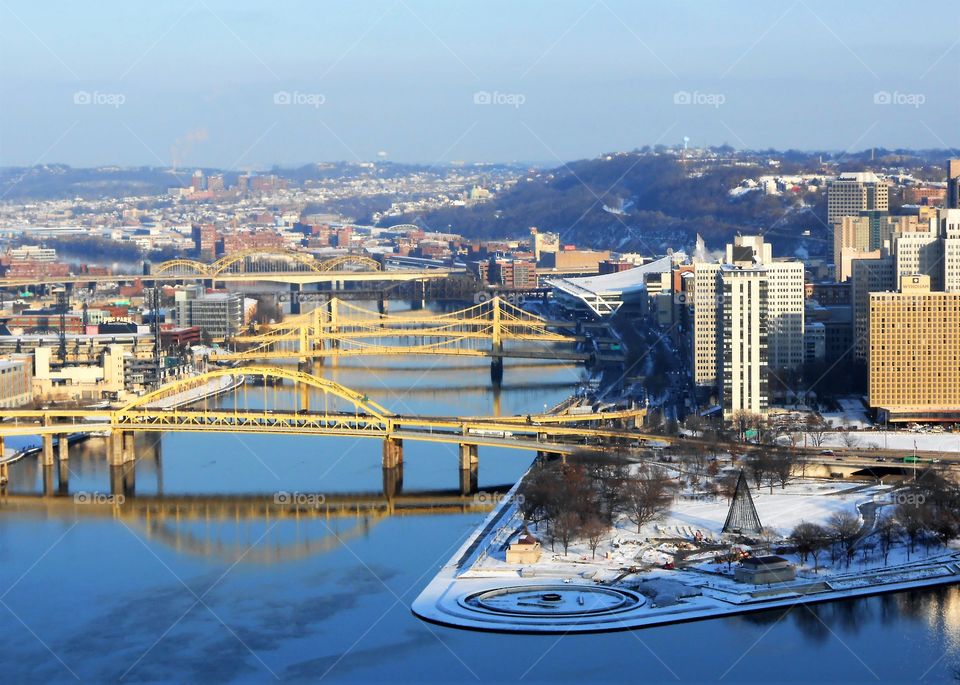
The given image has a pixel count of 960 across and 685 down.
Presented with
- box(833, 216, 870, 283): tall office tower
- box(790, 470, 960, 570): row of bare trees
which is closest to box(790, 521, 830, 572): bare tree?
box(790, 470, 960, 570): row of bare trees

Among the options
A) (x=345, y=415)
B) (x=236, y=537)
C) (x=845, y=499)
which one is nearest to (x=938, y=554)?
(x=845, y=499)

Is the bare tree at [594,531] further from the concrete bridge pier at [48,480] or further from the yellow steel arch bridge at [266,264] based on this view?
the yellow steel arch bridge at [266,264]

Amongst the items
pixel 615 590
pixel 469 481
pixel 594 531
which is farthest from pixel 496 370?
pixel 615 590

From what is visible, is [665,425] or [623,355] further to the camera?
[623,355]

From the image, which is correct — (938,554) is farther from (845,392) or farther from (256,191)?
(256,191)

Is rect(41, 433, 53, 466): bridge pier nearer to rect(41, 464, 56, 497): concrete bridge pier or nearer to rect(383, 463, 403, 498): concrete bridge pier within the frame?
rect(41, 464, 56, 497): concrete bridge pier

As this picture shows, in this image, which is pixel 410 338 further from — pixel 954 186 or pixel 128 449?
pixel 128 449

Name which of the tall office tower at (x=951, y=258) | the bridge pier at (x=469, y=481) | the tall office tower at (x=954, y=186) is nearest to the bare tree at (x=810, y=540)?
the bridge pier at (x=469, y=481)
